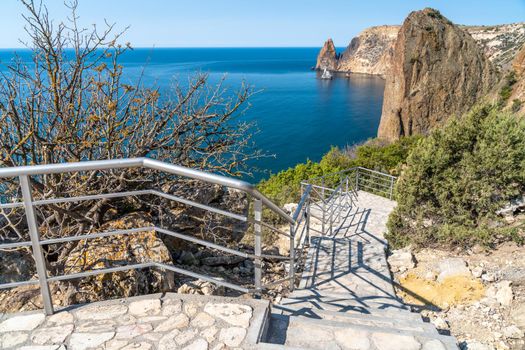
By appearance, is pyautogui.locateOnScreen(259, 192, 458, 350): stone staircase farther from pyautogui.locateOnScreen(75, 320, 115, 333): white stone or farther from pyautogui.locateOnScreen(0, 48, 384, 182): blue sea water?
pyautogui.locateOnScreen(0, 48, 384, 182): blue sea water

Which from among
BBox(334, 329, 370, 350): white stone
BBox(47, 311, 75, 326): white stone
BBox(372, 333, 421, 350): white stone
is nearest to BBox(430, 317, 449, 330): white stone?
BBox(372, 333, 421, 350): white stone

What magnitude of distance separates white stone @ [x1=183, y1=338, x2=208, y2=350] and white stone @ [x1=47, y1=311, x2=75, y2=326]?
94cm

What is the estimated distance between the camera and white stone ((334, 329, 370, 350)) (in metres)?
2.49

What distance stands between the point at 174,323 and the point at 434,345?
1.78 m

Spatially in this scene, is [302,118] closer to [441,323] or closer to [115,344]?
[441,323]

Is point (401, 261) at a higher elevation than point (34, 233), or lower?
lower

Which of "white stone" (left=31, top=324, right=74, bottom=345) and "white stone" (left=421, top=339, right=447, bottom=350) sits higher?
"white stone" (left=31, top=324, right=74, bottom=345)

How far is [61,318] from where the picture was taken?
2691mm

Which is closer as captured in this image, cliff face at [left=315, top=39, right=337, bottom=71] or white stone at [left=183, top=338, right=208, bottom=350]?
white stone at [left=183, top=338, right=208, bottom=350]

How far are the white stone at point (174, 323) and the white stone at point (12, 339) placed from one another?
873 millimetres

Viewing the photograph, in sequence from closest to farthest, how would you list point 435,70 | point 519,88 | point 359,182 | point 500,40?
point 359,182
point 519,88
point 435,70
point 500,40

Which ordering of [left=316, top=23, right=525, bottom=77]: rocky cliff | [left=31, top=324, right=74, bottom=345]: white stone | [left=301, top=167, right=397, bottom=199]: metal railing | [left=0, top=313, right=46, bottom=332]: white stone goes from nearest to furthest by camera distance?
1. [left=31, top=324, right=74, bottom=345]: white stone
2. [left=0, top=313, right=46, bottom=332]: white stone
3. [left=301, top=167, right=397, bottom=199]: metal railing
4. [left=316, top=23, right=525, bottom=77]: rocky cliff

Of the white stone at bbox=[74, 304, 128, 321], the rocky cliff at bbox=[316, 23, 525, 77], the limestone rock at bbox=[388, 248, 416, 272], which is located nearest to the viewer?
the white stone at bbox=[74, 304, 128, 321]

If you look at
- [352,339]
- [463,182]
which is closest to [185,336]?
[352,339]
